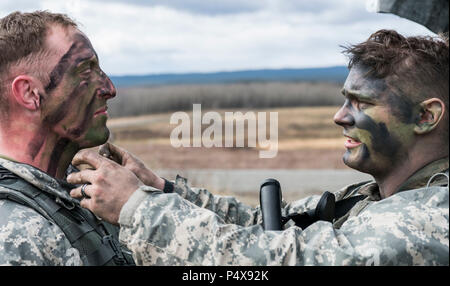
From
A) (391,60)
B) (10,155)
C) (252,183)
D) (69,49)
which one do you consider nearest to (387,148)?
(391,60)

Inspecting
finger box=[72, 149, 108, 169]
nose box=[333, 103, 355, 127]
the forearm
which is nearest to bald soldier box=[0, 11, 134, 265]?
finger box=[72, 149, 108, 169]

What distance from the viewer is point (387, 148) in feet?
12.0

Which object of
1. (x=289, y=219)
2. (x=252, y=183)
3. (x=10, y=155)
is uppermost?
(x=10, y=155)

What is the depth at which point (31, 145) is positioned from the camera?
3.79 metres

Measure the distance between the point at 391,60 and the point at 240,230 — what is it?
149 cm

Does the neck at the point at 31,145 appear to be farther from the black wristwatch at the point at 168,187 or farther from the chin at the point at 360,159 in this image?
the chin at the point at 360,159

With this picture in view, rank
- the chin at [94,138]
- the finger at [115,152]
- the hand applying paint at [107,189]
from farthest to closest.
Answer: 1. the finger at [115,152]
2. the chin at [94,138]
3. the hand applying paint at [107,189]

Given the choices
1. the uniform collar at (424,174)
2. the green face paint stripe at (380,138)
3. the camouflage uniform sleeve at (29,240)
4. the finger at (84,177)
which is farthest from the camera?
the green face paint stripe at (380,138)

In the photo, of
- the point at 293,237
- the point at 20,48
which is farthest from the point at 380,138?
the point at 20,48

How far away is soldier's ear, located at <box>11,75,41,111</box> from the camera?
371 centimetres

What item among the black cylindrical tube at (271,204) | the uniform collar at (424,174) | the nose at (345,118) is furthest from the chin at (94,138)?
the uniform collar at (424,174)

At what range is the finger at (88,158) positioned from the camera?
3458 mm

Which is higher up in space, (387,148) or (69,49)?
(69,49)

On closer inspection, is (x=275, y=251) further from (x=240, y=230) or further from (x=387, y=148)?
(x=387, y=148)
